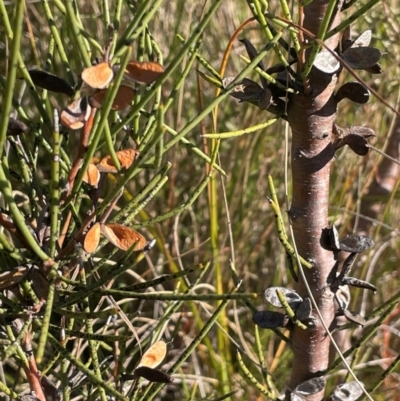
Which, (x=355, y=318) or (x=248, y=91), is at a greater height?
(x=248, y=91)

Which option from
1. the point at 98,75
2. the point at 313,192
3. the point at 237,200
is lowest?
the point at 237,200

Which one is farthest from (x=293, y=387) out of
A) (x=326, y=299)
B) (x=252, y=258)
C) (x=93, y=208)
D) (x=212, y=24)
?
(x=212, y=24)

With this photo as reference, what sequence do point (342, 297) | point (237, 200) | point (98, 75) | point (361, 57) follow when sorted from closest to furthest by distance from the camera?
point (98, 75) < point (361, 57) < point (342, 297) < point (237, 200)

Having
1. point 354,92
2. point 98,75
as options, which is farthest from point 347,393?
point 98,75

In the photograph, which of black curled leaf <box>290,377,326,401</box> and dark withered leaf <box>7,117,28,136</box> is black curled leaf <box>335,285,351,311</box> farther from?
dark withered leaf <box>7,117,28,136</box>

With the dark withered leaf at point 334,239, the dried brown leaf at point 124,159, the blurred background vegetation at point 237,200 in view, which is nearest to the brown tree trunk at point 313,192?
the dark withered leaf at point 334,239

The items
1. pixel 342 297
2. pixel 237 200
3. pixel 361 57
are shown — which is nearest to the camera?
pixel 361 57

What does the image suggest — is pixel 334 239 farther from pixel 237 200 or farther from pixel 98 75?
pixel 237 200

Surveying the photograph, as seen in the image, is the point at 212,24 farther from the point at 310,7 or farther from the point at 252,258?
the point at 310,7
